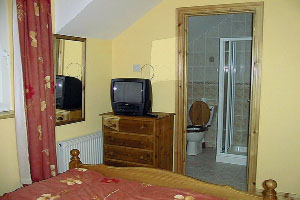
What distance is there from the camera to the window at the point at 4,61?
2.77 metres

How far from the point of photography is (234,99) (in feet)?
17.1

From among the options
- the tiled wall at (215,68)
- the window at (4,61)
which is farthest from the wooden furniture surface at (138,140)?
the tiled wall at (215,68)

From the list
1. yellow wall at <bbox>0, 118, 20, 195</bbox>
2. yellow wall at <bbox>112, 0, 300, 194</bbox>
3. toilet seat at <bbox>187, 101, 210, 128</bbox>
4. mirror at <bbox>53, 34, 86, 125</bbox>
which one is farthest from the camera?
toilet seat at <bbox>187, 101, 210, 128</bbox>

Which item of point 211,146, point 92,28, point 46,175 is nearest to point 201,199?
point 46,175

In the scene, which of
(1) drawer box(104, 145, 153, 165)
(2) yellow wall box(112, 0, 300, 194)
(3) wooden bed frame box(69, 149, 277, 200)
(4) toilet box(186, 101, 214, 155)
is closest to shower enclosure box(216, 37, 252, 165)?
(4) toilet box(186, 101, 214, 155)

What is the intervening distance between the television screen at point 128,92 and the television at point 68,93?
44cm

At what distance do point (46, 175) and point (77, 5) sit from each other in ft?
5.68

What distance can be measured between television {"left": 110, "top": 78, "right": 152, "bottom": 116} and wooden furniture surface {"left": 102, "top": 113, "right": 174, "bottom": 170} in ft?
0.37

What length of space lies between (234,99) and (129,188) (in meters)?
3.65

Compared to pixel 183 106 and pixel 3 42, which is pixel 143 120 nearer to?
pixel 183 106

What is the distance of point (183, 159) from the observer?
12.8 ft

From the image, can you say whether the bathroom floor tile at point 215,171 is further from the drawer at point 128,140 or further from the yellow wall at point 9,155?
the yellow wall at point 9,155

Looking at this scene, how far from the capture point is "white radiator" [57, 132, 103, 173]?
3.29 m

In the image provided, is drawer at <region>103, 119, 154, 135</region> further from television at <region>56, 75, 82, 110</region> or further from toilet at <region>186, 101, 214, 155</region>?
toilet at <region>186, 101, 214, 155</region>
